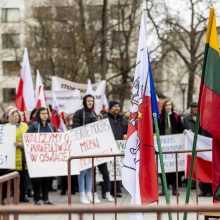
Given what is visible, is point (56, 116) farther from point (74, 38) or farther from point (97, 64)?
point (97, 64)

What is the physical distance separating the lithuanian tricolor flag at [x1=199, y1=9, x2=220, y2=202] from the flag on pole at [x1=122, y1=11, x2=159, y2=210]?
2.05 ft

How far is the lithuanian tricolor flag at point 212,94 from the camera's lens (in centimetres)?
503

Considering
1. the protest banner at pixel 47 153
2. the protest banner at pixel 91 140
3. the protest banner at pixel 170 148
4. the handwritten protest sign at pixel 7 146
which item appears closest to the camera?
the protest banner at pixel 47 153

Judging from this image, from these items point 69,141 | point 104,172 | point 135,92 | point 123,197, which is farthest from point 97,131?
point 135,92

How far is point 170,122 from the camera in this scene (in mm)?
11344

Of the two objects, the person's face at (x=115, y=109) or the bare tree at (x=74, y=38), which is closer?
the person's face at (x=115, y=109)

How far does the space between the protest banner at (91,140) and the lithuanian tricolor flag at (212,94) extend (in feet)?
14.3

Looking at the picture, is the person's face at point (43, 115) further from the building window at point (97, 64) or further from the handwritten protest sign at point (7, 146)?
the building window at point (97, 64)

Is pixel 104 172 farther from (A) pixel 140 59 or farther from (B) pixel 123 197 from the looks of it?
Answer: (A) pixel 140 59

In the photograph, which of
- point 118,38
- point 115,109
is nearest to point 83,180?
point 115,109

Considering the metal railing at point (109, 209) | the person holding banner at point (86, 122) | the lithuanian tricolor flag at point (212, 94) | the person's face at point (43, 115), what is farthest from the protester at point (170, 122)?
the metal railing at point (109, 209)

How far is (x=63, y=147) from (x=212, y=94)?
4.61 metres

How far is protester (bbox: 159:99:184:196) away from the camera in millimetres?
11088

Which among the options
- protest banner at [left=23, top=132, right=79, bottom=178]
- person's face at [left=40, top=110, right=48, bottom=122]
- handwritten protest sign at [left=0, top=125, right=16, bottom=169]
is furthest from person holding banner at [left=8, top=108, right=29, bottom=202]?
protest banner at [left=23, top=132, right=79, bottom=178]
